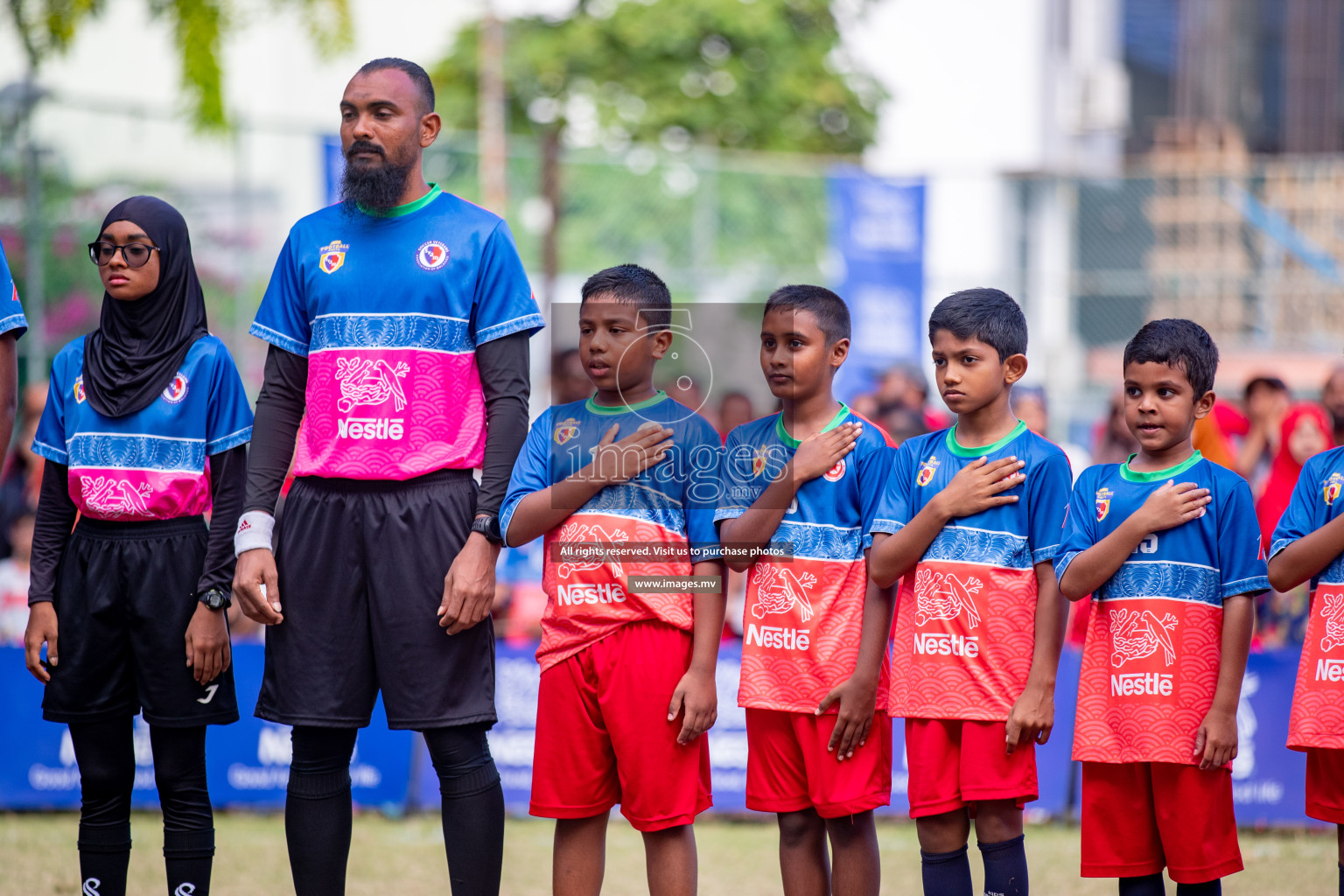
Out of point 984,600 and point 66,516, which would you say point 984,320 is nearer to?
point 984,600

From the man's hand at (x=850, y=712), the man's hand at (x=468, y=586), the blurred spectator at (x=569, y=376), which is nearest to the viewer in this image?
the man's hand at (x=468, y=586)

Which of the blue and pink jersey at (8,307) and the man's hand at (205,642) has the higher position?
the blue and pink jersey at (8,307)

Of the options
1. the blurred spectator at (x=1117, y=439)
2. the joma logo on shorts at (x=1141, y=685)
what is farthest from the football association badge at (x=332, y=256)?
the blurred spectator at (x=1117, y=439)

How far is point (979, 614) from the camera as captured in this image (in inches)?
138

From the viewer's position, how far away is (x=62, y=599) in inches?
147

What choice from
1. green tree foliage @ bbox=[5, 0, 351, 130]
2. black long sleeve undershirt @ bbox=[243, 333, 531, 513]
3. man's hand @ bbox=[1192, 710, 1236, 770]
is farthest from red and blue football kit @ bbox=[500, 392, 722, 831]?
green tree foliage @ bbox=[5, 0, 351, 130]

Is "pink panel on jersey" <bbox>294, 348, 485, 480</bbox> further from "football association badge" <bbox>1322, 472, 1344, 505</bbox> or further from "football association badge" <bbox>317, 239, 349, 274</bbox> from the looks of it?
"football association badge" <bbox>1322, 472, 1344, 505</bbox>

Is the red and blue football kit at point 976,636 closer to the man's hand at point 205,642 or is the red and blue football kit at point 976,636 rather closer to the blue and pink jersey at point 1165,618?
the blue and pink jersey at point 1165,618

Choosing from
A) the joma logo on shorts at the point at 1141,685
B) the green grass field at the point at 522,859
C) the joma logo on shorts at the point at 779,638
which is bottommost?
the green grass field at the point at 522,859

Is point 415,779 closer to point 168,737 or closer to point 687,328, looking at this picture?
point 168,737

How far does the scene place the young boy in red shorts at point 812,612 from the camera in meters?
3.55

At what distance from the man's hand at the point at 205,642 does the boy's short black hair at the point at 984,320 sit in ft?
6.89

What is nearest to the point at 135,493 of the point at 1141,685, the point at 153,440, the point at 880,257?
the point at 153,440

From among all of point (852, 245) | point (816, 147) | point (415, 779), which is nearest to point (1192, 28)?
point (816, 147)
